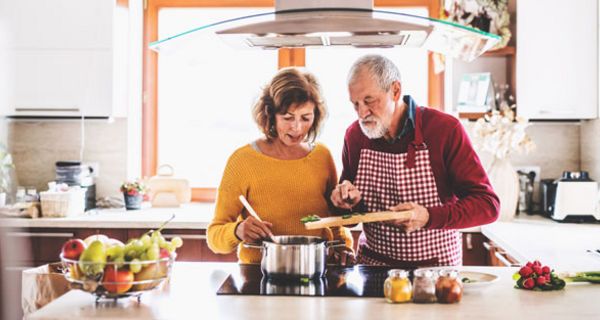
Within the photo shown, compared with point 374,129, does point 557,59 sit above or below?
above

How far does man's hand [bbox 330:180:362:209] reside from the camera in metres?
2.48

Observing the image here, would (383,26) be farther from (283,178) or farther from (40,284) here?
(40,284)

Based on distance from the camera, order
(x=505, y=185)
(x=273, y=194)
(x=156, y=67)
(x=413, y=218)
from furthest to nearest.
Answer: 1. (x=156, y=67)
2. (x=505, y=185)
3. (x=273, y=194)
4. (x=413, y=218)

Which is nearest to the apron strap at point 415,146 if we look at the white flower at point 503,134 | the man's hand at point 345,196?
the man's hand at point 345,196

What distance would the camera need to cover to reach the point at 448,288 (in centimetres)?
190

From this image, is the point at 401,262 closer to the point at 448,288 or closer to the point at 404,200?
the point at 404,200

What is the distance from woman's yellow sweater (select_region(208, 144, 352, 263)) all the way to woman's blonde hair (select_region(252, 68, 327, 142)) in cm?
12

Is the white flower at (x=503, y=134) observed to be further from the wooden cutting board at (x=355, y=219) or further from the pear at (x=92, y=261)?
the pear at (x=92, y=261)

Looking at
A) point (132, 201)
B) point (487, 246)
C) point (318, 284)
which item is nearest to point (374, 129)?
point (318, 284)

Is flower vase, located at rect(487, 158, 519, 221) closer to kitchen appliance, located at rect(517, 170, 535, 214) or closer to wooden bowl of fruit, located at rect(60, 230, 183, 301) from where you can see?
kitchen appliance, located at rect(517, 170, 535, 214)

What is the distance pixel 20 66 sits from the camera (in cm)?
409

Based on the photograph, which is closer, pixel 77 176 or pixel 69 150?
pixel 77 176

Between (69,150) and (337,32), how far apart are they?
2.85m

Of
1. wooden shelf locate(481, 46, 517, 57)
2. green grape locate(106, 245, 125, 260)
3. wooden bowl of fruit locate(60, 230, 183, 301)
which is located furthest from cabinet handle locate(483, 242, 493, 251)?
green grape locate(106, 245, 125, 260)
